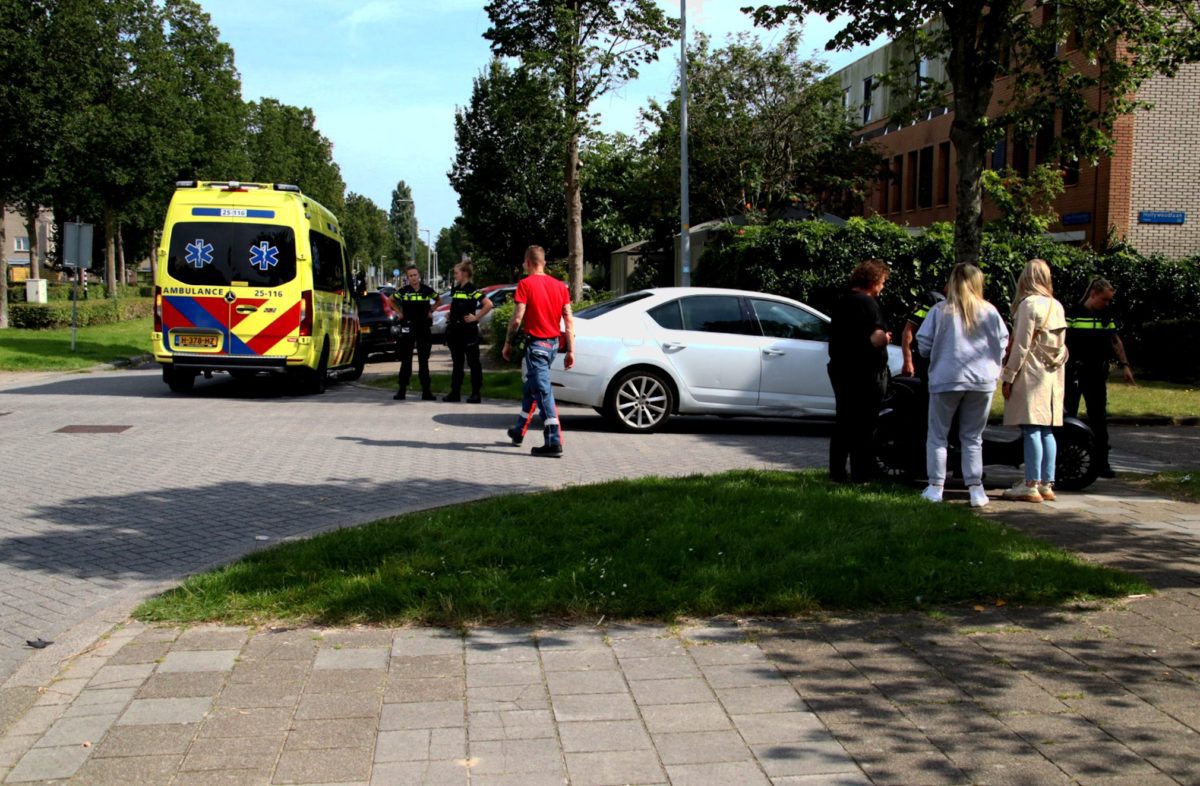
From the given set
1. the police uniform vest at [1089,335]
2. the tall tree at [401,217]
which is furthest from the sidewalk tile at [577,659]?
the tall tree at [401,217]

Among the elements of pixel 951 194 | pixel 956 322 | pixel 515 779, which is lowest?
pixel 515 779

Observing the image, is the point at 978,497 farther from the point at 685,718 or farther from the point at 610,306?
the point at 610,306

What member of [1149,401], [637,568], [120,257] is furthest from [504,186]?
[637,568]

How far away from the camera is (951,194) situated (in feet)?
122

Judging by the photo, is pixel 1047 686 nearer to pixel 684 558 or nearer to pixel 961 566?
pixel 961 566

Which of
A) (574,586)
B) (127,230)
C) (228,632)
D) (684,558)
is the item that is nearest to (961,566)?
(684,558)

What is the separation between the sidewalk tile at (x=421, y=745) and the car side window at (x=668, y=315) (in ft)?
28.4

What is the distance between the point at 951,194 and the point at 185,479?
32797 mm

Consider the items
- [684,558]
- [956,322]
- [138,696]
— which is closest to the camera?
[138,696]

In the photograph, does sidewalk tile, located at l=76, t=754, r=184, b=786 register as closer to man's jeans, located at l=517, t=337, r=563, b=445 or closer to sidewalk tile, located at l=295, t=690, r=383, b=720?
sidewalk tile, located at l=295, t=690, r=383, b=720

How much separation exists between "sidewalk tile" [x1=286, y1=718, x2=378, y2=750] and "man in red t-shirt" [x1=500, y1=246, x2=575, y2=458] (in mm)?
6325

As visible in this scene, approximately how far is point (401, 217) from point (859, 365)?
160 metres

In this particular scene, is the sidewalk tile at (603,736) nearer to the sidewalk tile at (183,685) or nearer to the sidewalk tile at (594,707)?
the sidewalk tile at (594,707)

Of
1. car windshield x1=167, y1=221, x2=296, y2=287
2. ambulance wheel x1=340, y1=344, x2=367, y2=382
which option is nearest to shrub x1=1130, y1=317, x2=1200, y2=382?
ambulance wheel x1=340, y1=344, x2=367, y2=382
